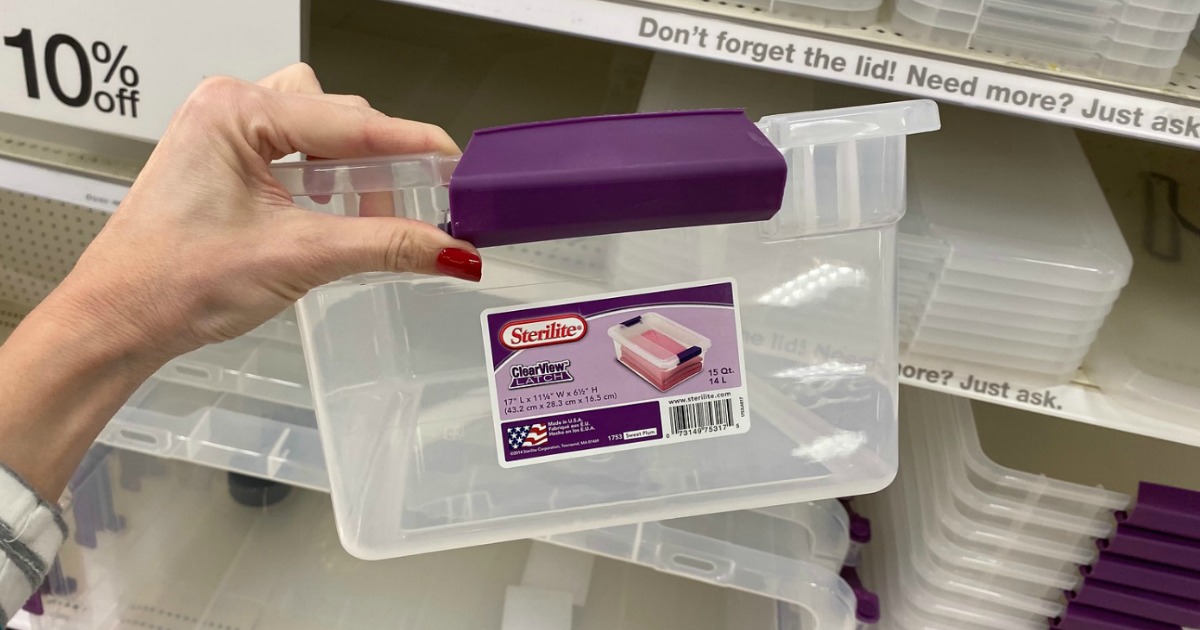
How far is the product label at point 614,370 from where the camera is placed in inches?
21.1

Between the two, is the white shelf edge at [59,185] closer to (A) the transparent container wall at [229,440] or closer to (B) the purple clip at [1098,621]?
(A) the transparent container wall at [229,440]

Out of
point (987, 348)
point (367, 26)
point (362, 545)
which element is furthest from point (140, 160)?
point (987, 348)

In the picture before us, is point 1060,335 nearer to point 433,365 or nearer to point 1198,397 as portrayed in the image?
point 1198,397

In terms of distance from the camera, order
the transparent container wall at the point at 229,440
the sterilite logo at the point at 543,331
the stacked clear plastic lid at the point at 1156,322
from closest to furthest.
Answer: the sterilite logo at the point at 543,331
the stacked clear plastic lid at the point at 1156,322
the transparent container wall at the point at 229,440

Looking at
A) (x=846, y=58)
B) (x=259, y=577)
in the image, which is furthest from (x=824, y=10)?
(x=259, y=577)

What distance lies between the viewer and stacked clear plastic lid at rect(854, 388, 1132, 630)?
2.36 feet

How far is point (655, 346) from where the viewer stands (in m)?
0.54

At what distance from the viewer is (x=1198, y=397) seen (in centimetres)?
63

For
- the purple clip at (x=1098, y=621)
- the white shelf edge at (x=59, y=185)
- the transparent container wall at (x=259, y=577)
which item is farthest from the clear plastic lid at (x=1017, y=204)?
the white shelf edge at (x=59, y=185)

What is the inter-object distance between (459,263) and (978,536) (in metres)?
0.58

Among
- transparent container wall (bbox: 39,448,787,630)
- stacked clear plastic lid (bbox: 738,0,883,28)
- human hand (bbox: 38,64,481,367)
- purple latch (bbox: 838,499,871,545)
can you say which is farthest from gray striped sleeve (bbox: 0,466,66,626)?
purple latch (bbox: 838,499,871,545)

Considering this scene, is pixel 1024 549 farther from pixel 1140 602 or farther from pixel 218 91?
pixel 218 91

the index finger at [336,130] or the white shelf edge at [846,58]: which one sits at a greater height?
the white shelf edge at [846,58]

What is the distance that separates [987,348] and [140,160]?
2.57ft
